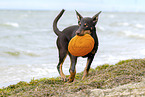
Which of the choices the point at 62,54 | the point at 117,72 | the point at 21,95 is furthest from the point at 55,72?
the point at 21,95

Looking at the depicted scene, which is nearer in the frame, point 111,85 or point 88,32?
point 111,85

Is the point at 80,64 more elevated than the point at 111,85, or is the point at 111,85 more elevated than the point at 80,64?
the point at 111,85

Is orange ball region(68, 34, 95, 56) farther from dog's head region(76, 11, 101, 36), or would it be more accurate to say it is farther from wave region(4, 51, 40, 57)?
wave region(4, 51, 40, 57)

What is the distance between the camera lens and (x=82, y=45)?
4.78 metres

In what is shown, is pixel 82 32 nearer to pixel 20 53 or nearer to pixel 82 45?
pixel 82 45

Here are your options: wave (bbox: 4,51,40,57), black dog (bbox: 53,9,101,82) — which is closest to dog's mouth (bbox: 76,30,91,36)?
black dog (bbox: 53,9,101,82)

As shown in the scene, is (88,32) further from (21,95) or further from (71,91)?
(21,95)

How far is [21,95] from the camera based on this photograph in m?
4.00

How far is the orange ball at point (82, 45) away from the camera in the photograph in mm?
4758

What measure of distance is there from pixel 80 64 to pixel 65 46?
2492 mm

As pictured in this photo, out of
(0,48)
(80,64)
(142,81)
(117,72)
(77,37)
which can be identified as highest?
(77,37)

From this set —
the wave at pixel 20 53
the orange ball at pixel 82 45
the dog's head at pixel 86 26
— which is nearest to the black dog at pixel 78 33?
the dog's head at pixel 86 26

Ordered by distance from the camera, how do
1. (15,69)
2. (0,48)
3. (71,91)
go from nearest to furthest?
1. (71,91)
2. (15,69)
3. (0,48)

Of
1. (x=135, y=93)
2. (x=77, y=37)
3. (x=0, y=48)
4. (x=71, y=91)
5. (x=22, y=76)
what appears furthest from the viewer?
(x=0, y=48)
